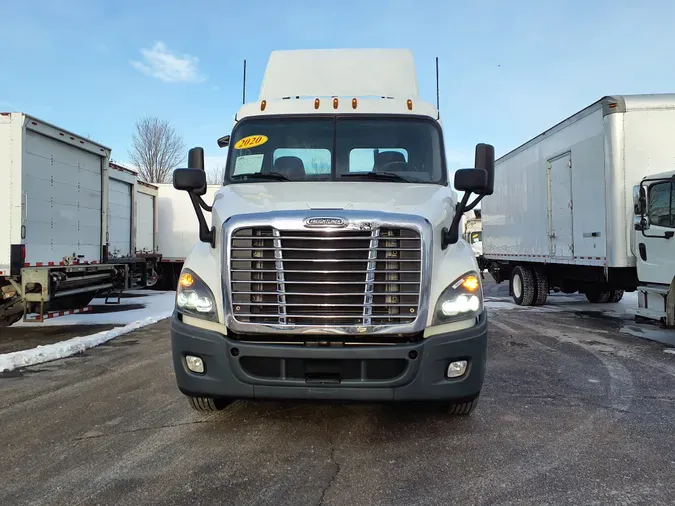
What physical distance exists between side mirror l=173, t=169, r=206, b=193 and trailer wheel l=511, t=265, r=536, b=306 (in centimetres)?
964

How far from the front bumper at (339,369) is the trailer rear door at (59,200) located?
19.6 ft

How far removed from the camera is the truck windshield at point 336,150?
4.25 meters

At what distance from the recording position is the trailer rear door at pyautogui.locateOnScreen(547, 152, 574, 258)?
916cm

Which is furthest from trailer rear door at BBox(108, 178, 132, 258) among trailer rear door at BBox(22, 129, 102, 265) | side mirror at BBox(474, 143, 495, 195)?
side mirror at BBox(474, 143, 495, 195)

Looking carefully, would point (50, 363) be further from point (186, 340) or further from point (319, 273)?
point (319, 273)

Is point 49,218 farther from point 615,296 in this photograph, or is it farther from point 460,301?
point 615,296

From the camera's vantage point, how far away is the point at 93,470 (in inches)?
118

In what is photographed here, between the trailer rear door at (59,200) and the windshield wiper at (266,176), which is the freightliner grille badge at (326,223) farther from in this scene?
the trailer rear door at (59,200)

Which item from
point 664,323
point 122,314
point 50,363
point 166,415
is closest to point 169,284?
point 122,314

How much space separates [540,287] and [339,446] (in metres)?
9.41

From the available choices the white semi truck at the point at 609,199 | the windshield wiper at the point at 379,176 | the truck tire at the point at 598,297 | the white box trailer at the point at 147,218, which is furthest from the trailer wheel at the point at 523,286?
the white box trailer at the point at 147,218

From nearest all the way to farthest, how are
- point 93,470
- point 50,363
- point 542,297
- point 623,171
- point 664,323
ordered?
point 93,470 < point 50,363 < point 664,323 < point 623,171 < point 542,297

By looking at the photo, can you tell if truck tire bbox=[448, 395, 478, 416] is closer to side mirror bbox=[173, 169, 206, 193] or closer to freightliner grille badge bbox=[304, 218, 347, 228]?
freightliner grille badge bbox=[304, 218, 347, 228]

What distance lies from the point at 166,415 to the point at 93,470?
101cm
